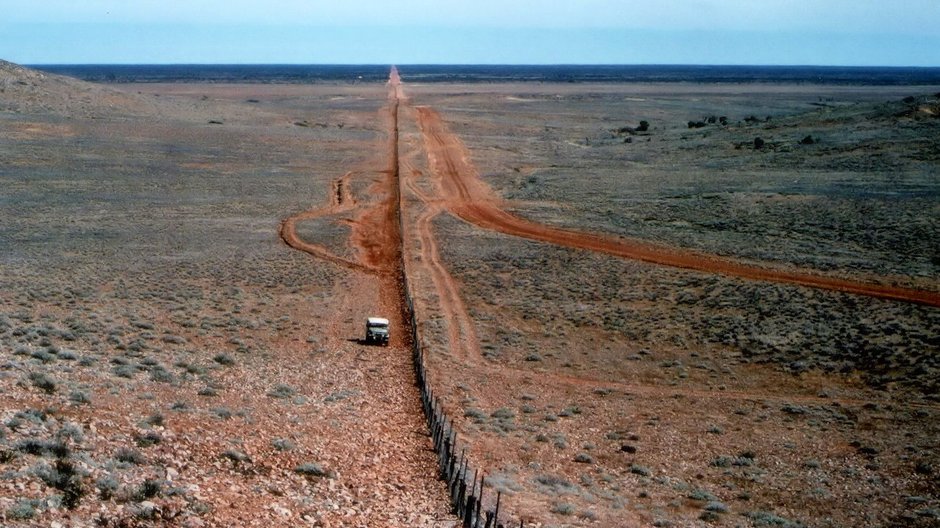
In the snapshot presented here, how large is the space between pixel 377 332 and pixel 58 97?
83.0m

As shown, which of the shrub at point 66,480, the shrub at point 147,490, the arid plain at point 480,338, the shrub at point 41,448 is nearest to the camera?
the shrub at point 66,480

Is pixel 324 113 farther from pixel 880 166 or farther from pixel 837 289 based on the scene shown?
pixel 837 289

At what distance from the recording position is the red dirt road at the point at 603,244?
3031 cm

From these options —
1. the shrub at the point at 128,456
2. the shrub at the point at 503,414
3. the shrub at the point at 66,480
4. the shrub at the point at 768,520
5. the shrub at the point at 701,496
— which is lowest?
the shrub at the point at 503,414

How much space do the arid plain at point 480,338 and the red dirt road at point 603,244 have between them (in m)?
0.23

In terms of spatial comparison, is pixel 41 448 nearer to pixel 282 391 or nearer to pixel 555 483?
pixel 282 391

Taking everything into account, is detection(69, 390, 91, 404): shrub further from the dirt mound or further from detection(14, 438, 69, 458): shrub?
the dirt mound

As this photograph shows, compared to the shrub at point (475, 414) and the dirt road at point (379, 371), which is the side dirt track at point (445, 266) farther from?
the shrub at point (475, 414)

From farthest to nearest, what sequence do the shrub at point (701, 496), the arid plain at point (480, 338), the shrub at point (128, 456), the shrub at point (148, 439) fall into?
the shrub at point (701, 496), the arid plain at point (480, 338), the shrub at point (148, 439), the shrub at point (128, 456)

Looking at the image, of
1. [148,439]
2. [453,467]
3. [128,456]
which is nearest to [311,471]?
[453,467]

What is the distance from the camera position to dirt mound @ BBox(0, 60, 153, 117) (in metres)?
85.6

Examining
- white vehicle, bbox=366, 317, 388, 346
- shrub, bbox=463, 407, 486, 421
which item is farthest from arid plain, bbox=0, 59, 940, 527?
white vehicle, bbox=366, 317, 388, 346

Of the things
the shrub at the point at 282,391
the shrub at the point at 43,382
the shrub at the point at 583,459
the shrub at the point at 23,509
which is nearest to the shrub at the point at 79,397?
the shrub at the point at 43,382

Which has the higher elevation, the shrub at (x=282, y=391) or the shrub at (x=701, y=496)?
the shrub at (x=282, y=391)
